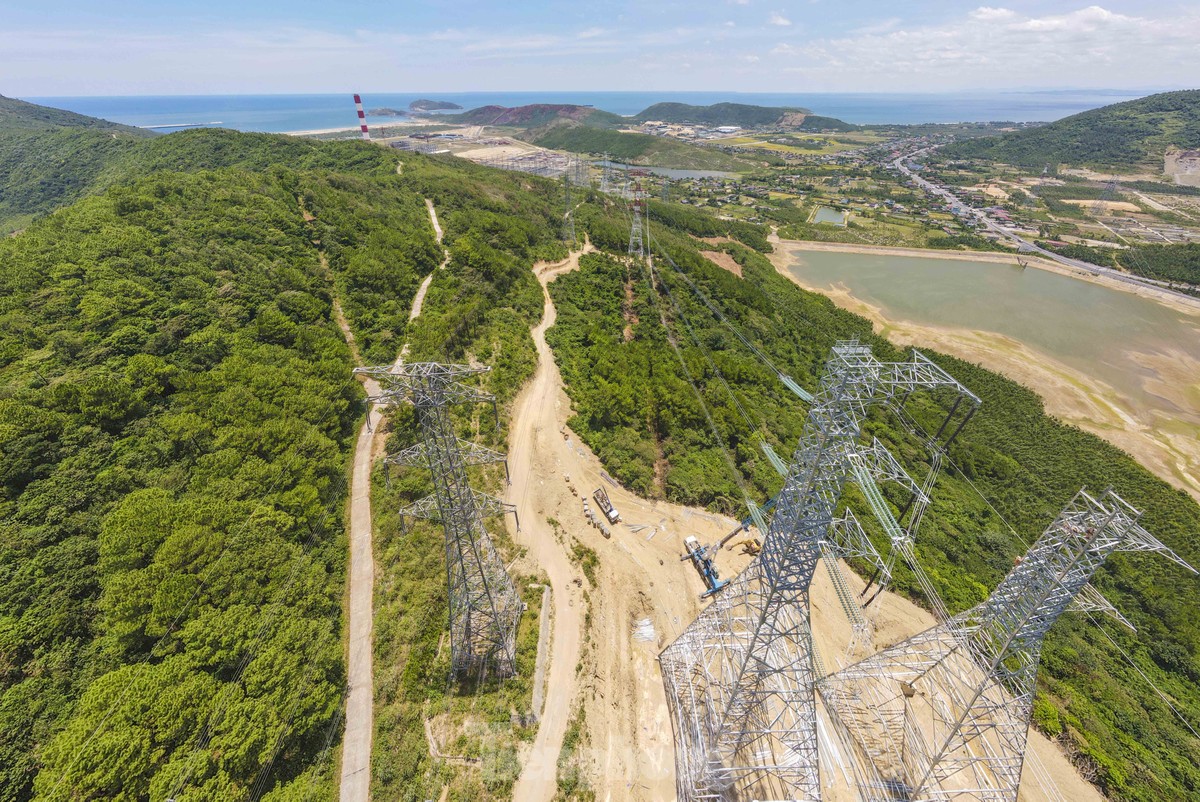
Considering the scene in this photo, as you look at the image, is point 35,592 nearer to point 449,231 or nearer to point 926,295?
point 449,231

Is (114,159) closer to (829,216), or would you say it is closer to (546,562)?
(546,562)

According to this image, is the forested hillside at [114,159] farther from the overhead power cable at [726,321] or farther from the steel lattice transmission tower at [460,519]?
the steel lattice transmission tower at [460,519]

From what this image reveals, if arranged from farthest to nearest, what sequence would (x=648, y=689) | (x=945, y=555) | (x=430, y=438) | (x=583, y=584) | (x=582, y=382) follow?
(x=582, y=382) < (x=945, y=555) < (x=583, y=584) < (x=648, y=689) < (x=430, y=438)

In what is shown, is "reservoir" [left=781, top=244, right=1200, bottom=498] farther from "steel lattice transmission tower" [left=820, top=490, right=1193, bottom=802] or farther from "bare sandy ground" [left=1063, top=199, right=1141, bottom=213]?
"bare sandy ground" [left=1063, top=199, right=1141, bottom=213]

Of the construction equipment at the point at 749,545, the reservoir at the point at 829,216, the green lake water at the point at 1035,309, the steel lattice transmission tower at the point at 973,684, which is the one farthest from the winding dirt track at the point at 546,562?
the reservoir at the point at 829,216

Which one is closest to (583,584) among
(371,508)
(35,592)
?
(371,508)

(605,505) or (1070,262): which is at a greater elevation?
(1070,262)

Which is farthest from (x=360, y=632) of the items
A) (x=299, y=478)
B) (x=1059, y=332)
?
(x=1059, y=332)
